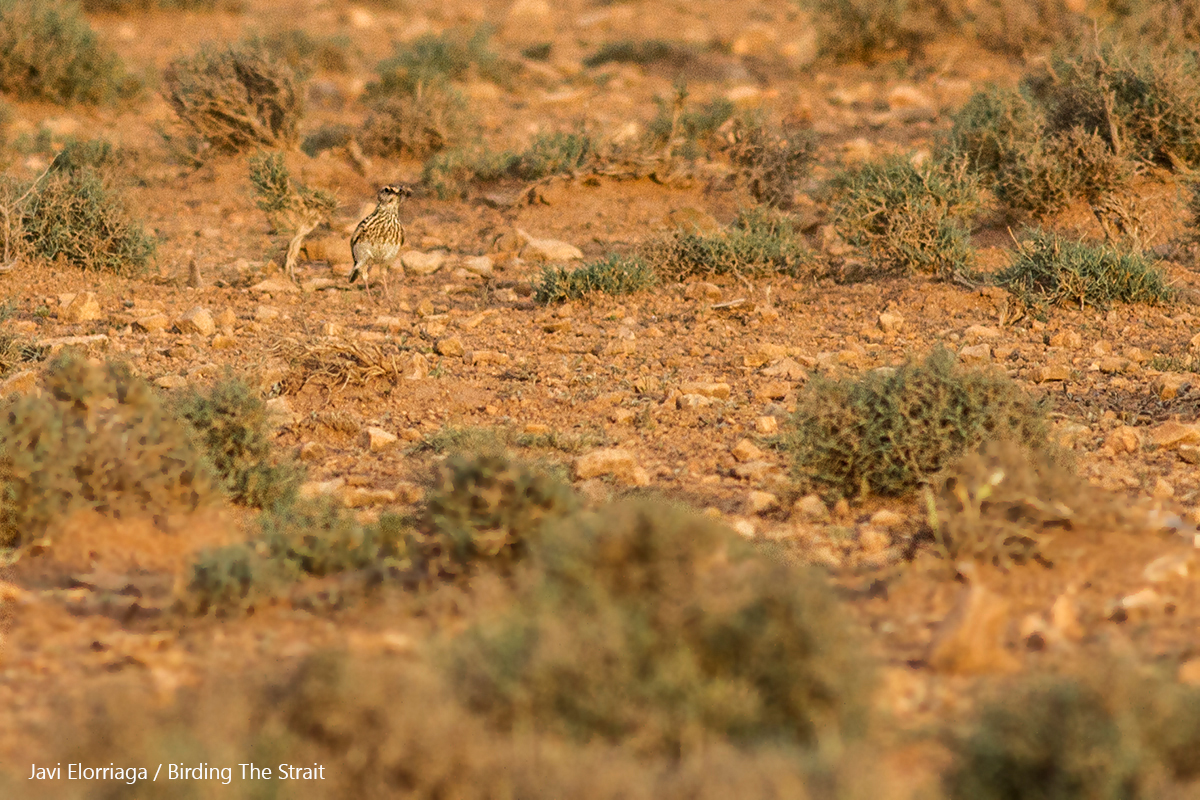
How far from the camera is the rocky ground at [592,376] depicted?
340 cm

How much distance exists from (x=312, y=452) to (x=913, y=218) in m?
4.06

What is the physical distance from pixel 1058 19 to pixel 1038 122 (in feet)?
19.3

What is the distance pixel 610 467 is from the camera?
4891 millimetres

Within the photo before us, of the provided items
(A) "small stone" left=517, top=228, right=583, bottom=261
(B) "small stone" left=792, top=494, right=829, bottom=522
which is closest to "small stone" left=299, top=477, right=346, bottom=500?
(B) "small stone" left=792, top=494, right=829, bottom=522

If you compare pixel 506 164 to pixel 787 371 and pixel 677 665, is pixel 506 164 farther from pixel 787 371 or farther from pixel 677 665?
pixel 677 665

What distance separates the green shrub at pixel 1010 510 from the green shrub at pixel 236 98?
7.85 m

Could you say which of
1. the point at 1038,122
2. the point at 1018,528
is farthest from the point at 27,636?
the point at 1038,122

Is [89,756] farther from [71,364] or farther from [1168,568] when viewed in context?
[1168,568]

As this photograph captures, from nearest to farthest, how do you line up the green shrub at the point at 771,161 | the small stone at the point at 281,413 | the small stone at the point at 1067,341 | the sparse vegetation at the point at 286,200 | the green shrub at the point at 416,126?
the small stone at the point at 281,413, the small stone at the point at 1067,341, the sparse vegetation at the point at 286,200, the green shrub at the point at 771,161, the green shrub at the point at 416,126

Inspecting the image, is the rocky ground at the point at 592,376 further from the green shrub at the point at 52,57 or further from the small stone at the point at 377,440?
the green shrub at the point at 52,57

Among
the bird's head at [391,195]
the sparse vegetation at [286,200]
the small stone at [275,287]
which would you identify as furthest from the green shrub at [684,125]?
the small stone at [275,287]

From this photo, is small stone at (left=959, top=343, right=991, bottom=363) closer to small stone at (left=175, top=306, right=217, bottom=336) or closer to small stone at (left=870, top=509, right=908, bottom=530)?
small stone at (left=870, top=509, right=908, bottom=530)

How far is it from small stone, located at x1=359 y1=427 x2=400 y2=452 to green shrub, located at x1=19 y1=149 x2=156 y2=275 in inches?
140

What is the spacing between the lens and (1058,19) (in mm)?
13977
